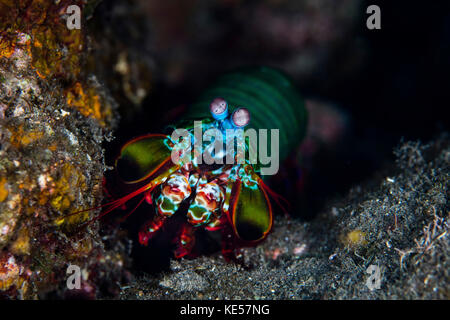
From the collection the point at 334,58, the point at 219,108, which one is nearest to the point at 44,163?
the point at 219,108

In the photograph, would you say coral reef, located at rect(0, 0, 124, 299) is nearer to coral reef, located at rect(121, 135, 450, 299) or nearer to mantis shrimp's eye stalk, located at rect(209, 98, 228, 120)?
coral reef, located at rect(121, 135, 450, 299)

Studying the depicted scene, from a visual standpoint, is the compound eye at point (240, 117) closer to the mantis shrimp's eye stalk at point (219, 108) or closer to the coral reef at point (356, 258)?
the mantis shrimp's eye stalk at point (219, 108)

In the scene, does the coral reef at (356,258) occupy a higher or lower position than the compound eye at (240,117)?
lower

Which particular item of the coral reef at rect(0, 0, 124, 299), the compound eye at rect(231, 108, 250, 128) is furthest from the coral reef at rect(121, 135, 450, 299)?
the compound eye at rect(231, 108, 250, 128)

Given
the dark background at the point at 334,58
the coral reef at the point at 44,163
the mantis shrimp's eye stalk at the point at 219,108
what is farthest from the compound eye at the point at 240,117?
the dark background at the point at 334,58

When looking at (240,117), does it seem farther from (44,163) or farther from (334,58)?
(334,58)
